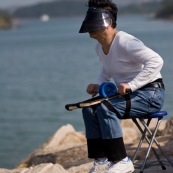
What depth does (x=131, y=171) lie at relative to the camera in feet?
19.4

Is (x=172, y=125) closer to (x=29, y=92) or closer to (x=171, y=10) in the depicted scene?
(x=29, y=92)

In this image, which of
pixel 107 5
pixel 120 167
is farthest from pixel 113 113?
pixel 107 5

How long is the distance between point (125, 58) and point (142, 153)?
1.96 metres

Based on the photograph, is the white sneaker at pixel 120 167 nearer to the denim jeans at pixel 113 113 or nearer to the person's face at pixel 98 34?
the denim jeans at pixel 113 113

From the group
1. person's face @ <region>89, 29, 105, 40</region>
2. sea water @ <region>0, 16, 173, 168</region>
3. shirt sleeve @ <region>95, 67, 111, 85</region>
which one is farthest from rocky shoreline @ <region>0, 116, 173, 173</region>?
sea water @ <region>0, 16, 173, 168</region>

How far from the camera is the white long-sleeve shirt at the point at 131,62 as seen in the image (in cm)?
579

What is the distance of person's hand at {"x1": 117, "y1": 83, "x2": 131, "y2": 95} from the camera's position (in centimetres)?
573

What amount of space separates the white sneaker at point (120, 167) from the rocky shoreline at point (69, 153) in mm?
656

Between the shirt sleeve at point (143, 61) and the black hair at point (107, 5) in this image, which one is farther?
the black hair at point (107, 5)

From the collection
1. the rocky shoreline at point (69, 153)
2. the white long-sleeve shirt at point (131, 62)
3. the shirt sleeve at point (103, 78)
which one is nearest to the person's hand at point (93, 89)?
the shirt sleeve at point (103, 78)

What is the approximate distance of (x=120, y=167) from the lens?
5820 mm

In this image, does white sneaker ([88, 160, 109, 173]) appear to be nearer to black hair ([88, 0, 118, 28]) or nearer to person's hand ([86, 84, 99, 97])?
person's hand ([86, 84, 99, 97])

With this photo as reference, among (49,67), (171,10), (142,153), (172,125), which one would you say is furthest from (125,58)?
(171,10)

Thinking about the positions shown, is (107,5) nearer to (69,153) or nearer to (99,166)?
Answer: (99,166)
